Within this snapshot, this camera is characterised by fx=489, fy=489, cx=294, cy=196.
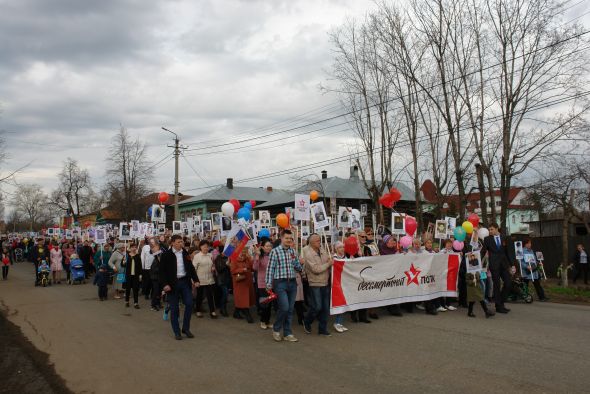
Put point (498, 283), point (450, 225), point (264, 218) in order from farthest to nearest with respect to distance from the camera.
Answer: point (264, 218), point (450, 225), point (498, 283)

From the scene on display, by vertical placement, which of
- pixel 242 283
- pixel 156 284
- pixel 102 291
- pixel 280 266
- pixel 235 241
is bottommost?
pixel 102 291

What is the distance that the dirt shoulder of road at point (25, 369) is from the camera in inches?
224

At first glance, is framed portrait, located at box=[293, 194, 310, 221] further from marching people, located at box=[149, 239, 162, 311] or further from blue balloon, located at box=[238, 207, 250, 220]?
marching people, located at box=[149, 239, 162, 311]

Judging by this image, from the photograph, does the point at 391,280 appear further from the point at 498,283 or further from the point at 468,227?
the point at 468,227

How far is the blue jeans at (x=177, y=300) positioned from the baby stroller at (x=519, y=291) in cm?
774

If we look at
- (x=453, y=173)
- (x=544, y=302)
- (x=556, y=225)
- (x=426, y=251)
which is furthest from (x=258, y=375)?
(x=556, y=225)

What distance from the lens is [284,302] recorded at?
25.6ft

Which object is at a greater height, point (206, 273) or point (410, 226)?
point (410, 226)

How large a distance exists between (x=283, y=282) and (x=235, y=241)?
289 cm

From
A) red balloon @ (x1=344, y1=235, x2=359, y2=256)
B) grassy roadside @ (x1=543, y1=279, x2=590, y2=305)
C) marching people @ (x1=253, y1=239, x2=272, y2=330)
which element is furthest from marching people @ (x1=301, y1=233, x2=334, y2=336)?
grassy roadside @ (x1=543, y1=279, x2=590, y2=305)

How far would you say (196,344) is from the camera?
25.3 feet

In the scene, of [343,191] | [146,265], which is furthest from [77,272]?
[343,191]

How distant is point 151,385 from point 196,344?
6.92 ft

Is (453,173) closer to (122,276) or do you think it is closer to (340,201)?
(122,276)
